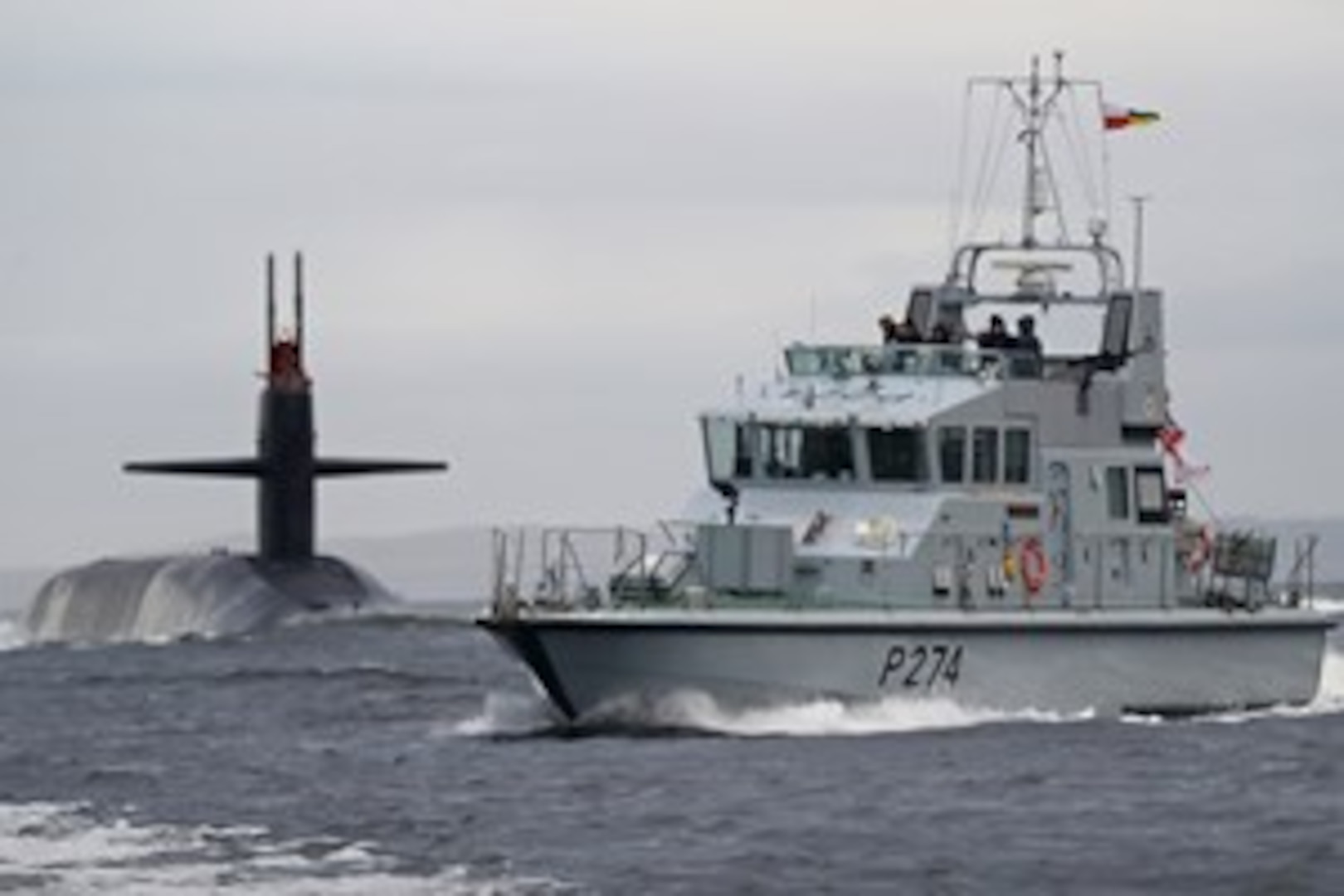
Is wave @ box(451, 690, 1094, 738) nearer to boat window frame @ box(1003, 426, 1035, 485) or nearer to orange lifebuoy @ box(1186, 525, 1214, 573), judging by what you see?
boat window frame @ box(1003, 426, 1035, 485)

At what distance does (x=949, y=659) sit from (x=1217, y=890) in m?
12.0

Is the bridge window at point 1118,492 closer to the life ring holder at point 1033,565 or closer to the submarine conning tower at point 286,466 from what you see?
the life ring holder at point 1033,565

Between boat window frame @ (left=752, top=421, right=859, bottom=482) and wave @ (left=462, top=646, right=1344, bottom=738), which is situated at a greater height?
boat window frame @ (left=752, top=421, right=859, bottom=482)

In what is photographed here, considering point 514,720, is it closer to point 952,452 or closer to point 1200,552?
point 952,452

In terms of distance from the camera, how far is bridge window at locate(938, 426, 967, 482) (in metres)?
42.2

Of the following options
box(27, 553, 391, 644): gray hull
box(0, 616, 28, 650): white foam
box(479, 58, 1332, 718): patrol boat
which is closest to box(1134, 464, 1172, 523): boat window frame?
box(479, 58, 1332, 718): patrol boat

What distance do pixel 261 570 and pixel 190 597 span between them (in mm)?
2119

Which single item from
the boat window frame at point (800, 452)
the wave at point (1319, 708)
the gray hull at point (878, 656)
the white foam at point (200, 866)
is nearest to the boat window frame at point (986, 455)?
the boat window frame at point (800, 452)

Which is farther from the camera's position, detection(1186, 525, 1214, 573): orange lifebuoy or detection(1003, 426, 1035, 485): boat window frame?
detection(1186, 525, 1214, 573): orange lifebuoy

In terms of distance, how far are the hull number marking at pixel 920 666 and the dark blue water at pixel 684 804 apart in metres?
0.32

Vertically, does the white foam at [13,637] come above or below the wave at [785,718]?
below

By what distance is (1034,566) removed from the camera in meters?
42.6

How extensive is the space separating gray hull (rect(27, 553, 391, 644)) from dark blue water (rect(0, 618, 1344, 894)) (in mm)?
35433

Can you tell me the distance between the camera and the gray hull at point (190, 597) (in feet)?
→ 278
